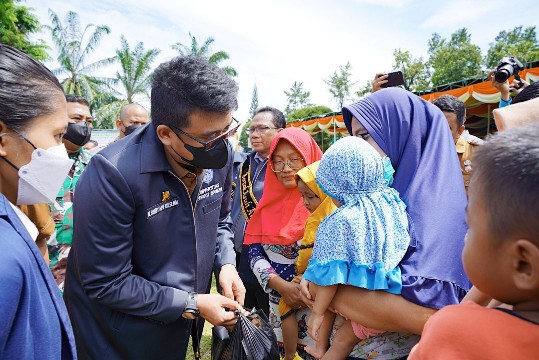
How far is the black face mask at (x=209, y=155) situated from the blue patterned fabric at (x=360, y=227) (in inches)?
20.0

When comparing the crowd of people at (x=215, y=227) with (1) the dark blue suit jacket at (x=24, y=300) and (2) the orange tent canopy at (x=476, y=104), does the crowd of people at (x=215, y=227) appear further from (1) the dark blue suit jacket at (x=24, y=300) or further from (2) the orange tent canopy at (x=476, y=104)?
(2) the orange tent canopy at (x=476, y=104)

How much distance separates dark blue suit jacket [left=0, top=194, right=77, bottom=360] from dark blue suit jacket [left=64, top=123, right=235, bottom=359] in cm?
45

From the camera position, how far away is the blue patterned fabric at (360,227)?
1.30 m

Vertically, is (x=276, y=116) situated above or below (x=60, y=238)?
above

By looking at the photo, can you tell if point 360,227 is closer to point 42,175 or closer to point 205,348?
point 42,175

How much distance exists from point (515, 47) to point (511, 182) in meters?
45.7

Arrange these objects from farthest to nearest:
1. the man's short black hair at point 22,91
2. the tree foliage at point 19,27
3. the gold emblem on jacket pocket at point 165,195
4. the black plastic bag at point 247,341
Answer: the tree foliage at point 19,27, the black plastic bag at point 247,341, the gold emblem on jacket pocket at point 165,195, the man's short black hair at point 22,91

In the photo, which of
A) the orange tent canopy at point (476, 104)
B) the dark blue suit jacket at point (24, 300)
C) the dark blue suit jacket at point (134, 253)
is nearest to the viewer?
the dark blue suit jacket at point (24, 300)

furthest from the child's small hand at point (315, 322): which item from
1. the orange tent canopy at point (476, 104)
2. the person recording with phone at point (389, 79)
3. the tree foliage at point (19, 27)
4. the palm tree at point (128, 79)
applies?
the palm tree at point (128, 79)

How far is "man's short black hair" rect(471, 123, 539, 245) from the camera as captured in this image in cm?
63

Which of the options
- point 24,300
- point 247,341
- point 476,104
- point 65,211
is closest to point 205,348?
point 65,211

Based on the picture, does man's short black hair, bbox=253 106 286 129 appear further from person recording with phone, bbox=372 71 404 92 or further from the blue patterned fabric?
the blue patterned fabric

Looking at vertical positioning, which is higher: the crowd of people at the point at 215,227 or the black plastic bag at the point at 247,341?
the crowd of people at the point at 215,227

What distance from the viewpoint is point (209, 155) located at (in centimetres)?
169
